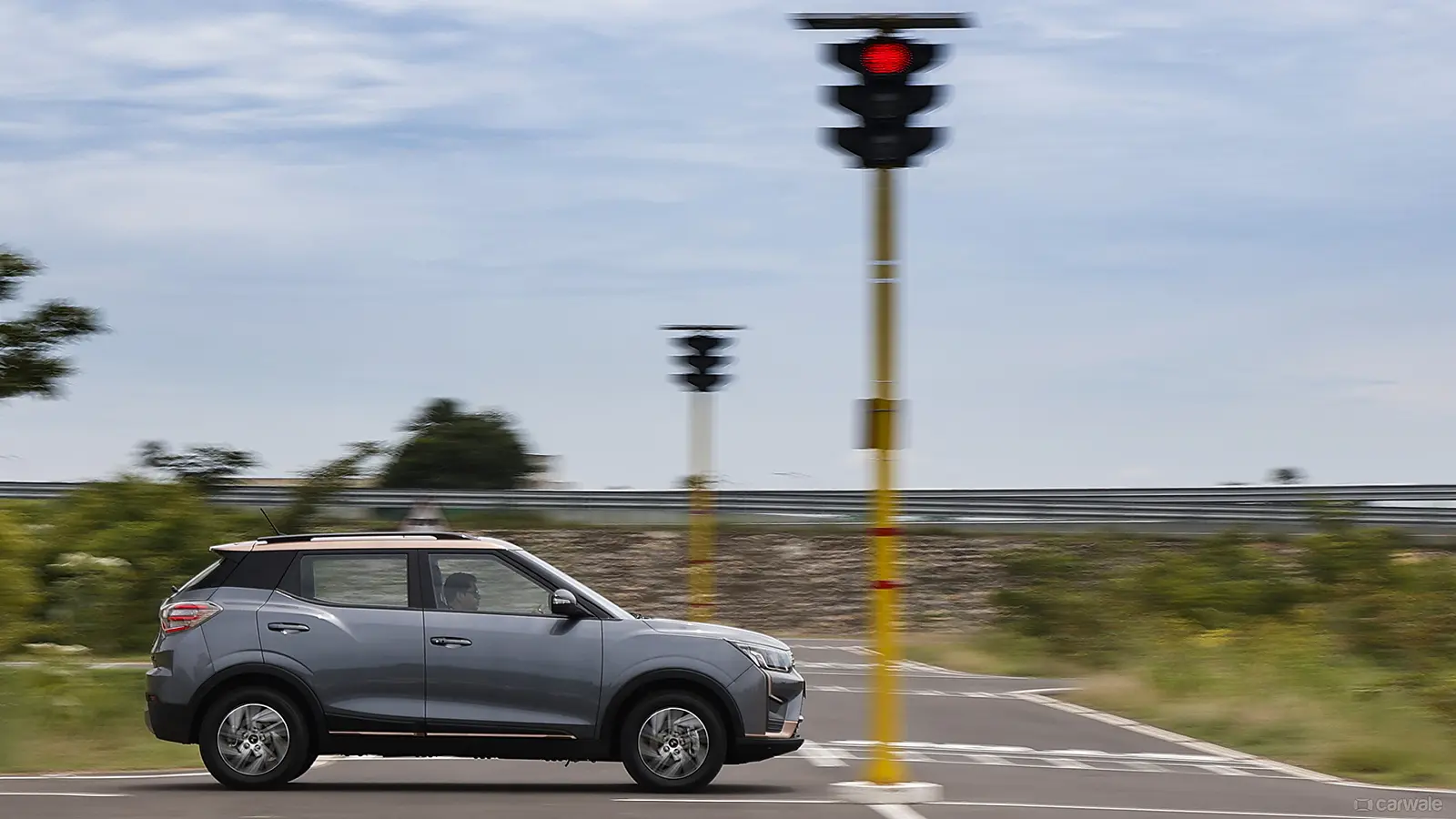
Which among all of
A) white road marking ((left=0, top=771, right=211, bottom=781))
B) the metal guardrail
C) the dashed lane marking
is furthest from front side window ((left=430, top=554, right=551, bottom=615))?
the metal guardrail

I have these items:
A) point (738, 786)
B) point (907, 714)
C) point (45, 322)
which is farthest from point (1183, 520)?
point (738, 786)

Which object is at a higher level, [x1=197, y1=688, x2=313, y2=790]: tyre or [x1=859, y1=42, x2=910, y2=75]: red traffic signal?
[x1=859, y1=42, x2=910, y2=75]: red traffic signal

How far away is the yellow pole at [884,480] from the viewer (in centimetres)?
1252

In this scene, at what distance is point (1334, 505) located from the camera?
1511 inches

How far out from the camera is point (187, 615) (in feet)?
42.6

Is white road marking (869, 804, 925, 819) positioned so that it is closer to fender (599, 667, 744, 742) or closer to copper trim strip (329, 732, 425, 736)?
fender (599, 667, 744, 742)

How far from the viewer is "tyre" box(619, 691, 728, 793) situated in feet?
41.9

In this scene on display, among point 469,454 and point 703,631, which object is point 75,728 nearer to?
point 703,631

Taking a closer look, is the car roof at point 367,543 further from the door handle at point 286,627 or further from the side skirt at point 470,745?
the side skirt at point 470,745

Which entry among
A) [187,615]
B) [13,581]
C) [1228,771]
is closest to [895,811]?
[187,615]

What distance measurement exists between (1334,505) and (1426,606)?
10.9 m

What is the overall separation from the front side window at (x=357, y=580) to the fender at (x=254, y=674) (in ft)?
1.90

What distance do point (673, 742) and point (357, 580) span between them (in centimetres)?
237

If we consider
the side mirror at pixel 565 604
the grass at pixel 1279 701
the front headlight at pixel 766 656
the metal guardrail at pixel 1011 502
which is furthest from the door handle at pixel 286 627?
the metal guardrail at pixel 1011 502
